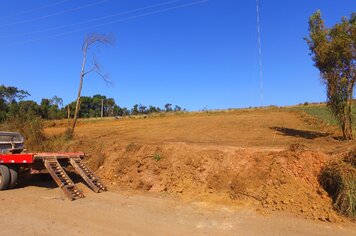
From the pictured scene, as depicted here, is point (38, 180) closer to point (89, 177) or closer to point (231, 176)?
point (89, 177)

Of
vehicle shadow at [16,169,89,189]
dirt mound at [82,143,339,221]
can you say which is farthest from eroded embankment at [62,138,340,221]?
vehicle shadow at [16,169,89,189]

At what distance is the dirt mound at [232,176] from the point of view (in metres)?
8.17

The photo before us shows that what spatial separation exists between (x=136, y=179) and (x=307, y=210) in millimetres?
5416

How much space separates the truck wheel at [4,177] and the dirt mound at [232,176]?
3.07 m

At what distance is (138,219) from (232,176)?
126 inches

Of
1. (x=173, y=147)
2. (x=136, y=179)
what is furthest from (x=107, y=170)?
(x=173, y=147)

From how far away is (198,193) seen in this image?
30.8 feet

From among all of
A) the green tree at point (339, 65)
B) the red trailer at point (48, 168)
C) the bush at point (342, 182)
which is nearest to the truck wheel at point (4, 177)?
the red trailer at point (48, 168)

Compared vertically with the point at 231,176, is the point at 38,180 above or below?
below

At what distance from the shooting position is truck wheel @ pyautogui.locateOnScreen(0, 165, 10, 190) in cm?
1057

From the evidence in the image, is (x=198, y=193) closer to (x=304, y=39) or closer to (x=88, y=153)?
(x=88, y=153)

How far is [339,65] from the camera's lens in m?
15.5

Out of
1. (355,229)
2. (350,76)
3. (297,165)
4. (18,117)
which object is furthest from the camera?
(18,117)

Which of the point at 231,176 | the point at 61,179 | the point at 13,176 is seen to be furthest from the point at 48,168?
the point at 231,176
